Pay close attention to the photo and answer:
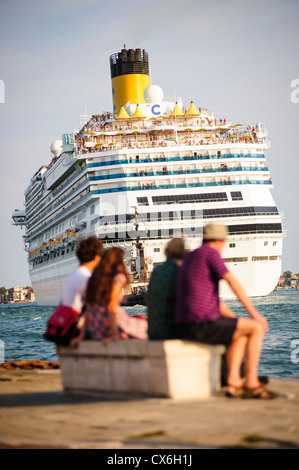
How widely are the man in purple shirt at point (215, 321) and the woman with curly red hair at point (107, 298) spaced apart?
1.79ft

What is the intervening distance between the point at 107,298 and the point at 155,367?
84 centimetres

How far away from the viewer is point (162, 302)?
651 centimetres

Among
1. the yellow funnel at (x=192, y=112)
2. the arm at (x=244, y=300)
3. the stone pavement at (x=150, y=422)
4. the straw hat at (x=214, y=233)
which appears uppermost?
the yellow funnel at (x=192, y=112)

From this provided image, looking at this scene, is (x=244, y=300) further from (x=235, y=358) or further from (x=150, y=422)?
(x=150, y=422)

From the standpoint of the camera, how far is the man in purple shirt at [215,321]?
5.98m

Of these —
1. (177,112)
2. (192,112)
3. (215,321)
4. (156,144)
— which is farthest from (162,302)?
(192,112)

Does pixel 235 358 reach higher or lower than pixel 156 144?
lower

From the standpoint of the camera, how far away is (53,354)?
17.9m

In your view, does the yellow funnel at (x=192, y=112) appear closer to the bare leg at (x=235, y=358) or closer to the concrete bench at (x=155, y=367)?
the concrete bench at (x=155, y=367)

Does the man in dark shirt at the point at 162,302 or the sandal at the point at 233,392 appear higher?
the man in dark shirt at the point at 162,302

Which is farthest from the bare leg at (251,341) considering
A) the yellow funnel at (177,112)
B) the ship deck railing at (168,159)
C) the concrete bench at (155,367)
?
the yellow funnel at (177,112)

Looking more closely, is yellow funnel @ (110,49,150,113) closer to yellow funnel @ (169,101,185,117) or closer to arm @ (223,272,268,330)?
yellow funnel @ (169,101,185,117)
